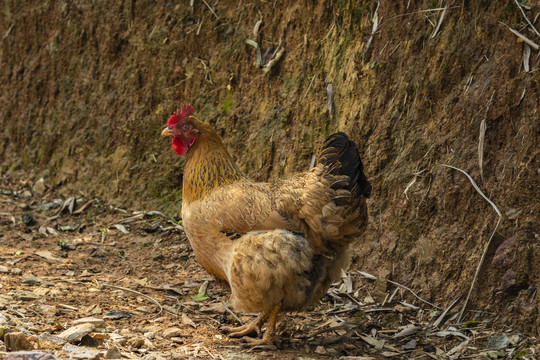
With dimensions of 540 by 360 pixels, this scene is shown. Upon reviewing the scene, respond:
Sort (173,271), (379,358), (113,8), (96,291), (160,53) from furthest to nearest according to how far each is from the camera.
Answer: (113,8) → (160,53) → (173,271) → (96,291) → (379,358)

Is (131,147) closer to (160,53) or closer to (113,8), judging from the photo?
(160,53)

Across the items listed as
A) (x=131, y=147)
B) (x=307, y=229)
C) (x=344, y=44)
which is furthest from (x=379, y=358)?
(x=131, y=147)

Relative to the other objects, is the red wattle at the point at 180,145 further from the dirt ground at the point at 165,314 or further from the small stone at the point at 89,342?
the small stone at the point at 89,342

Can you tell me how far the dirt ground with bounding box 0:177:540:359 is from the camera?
388cm

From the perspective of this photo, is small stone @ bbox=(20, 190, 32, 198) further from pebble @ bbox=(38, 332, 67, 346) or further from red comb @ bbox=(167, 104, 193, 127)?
pebble @ bbox=(38, 332, 67, 346)

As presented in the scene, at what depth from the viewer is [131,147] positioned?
7.75 metres

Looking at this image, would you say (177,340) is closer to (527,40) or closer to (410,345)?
(410,345)

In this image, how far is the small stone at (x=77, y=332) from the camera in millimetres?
3660

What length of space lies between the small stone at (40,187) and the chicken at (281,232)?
186 inches

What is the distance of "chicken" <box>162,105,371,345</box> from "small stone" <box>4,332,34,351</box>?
59.1 inches

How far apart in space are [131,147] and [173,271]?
2528mm

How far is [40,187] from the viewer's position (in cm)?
846

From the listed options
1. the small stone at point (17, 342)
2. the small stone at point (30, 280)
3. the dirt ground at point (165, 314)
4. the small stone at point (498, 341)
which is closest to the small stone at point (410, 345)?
the dirt ground at point (165, 314)

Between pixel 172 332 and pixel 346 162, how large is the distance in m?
1.93
